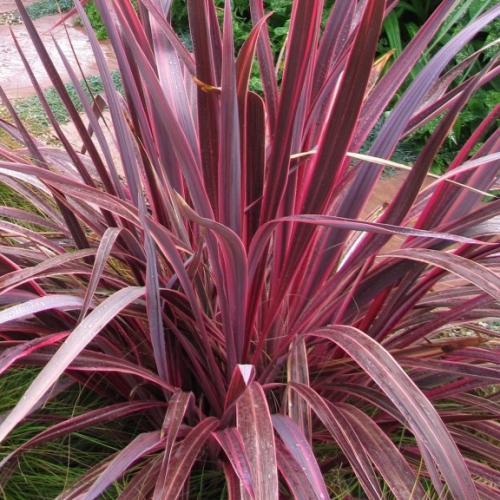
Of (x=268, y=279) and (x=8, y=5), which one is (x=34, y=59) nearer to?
(x=8, y=5)

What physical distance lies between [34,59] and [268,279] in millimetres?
3473

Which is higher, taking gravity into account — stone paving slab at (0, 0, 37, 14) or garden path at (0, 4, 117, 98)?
garden path at (0, 4, 117, 98)

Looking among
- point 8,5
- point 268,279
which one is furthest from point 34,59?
point 268,279

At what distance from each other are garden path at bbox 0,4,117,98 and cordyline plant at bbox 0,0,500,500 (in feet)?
8.46

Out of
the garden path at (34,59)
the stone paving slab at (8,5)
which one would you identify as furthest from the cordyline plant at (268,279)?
the stone paving slab at (8,5)

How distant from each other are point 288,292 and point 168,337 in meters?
0.23

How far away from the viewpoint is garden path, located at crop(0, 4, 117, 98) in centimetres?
389

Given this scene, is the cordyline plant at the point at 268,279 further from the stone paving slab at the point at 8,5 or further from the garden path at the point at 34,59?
the stone paving slab at the point at 8,5

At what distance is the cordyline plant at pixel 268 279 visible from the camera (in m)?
0.93

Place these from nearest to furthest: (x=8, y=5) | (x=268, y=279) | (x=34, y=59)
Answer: (x=268, y=279), (x=34, y=59), (x=8, y=5)

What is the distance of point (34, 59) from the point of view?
14.2 ft

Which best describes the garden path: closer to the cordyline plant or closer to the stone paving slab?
the stone paving slab

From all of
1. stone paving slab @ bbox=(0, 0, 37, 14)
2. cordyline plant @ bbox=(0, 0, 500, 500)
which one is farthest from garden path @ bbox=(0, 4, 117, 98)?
cordyline plant @ bbox=(0, 0, 500, 500)

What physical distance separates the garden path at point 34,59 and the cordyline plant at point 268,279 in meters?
2.58
